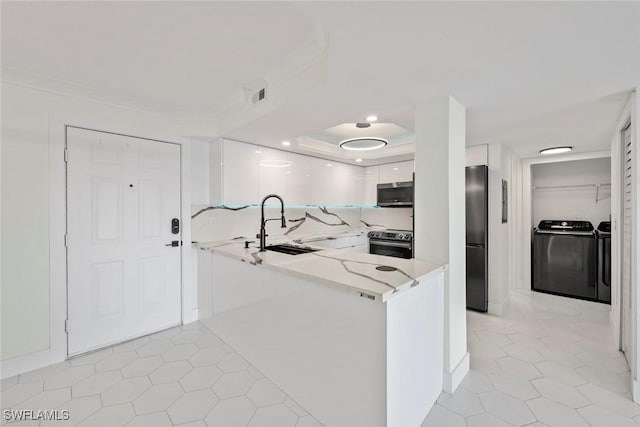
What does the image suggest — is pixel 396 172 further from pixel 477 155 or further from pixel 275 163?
pixel 275 163

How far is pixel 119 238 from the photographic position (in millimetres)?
2580

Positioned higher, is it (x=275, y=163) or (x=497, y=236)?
(x=275, y=163)

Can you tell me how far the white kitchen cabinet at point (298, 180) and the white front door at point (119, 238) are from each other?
132cm

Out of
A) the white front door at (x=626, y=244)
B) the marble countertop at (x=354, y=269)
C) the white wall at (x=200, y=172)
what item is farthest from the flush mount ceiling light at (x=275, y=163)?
the white front door at (x=626, y=244)

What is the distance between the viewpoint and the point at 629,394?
1.81 meters

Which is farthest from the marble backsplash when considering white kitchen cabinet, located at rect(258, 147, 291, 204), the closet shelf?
the closet shelf

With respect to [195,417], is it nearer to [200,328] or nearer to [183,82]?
[200,328]

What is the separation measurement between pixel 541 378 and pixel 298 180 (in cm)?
307

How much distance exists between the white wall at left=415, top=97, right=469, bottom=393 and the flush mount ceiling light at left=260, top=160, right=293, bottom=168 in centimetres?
193

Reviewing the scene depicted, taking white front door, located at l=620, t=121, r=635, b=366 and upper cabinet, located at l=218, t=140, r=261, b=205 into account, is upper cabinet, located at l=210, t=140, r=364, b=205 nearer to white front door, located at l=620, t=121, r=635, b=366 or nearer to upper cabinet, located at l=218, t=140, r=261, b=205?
upper cabinet, located at l=218, t=140, r=261, b=205

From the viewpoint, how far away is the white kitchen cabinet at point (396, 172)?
415cm

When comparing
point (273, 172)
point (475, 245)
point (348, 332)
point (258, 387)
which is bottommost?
point (258, 387)

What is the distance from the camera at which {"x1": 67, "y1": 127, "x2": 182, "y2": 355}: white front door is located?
7.76 ft

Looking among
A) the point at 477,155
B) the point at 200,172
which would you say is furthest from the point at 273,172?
the point at 477,155
